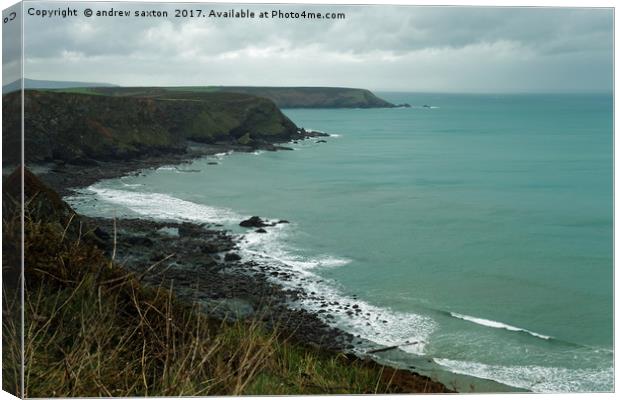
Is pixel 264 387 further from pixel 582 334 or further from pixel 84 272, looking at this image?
pixel 582 334

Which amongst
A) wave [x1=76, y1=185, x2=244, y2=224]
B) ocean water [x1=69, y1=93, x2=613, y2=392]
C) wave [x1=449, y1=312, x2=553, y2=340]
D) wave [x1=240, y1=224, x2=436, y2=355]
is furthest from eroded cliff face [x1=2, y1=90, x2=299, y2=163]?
wave [x1=449, y1=312, x2=553, y2=340]

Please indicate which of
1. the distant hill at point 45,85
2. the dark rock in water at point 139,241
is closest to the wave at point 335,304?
the dark rock in water at point 139,241

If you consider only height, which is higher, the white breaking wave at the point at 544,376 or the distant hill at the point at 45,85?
the distant hill at the point at 45,85

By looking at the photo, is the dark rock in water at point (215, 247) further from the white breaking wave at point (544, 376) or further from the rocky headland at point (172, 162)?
the white breaking wave at point (544, 376)

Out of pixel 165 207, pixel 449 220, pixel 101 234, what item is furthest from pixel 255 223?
pixel 449 220

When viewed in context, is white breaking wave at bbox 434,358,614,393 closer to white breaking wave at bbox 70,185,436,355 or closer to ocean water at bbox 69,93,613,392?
ocean water at bbox 69,93,613,392

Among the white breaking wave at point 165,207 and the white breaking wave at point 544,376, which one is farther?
the white breaking wave at point 165,207
